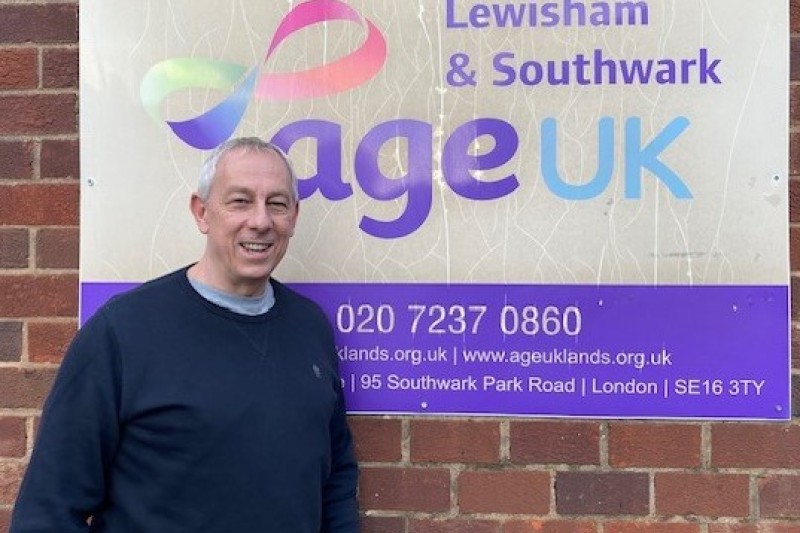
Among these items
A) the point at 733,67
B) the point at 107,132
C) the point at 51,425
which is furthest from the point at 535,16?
the point at 51,425

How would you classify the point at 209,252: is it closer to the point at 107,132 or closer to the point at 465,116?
the point at 107,132

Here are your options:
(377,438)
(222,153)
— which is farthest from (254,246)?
(377,438)

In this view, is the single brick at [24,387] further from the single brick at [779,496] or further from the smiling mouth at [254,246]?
the single brick at [779,496]

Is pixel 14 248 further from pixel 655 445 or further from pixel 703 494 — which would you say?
pixel 703 494

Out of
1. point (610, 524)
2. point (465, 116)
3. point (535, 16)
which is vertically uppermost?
point (535, 16)

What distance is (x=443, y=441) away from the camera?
2.15 m

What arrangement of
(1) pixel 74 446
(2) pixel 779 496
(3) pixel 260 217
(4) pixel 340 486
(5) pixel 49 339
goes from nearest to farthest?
(1) pixel 74 446, (3) pixel 260 217, (4) pixel 340 486, (2) pixel 779 496, (5) pixel 49 339

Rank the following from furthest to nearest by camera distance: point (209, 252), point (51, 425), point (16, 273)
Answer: point (16, 273) → point (209, 252) → point (51, 425)

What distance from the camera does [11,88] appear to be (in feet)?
7.30

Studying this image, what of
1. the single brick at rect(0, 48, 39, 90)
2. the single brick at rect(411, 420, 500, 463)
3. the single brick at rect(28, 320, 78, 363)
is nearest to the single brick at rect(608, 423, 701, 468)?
the single brick at rect(411, 420, 500, 463)

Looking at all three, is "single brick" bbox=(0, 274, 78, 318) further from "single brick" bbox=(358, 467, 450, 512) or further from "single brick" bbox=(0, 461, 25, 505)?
"single brick" bbox=(358, 467, 450, 512)

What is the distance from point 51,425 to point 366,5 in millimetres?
1246

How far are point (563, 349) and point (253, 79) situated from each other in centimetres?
104

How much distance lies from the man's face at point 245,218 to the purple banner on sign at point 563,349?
367mm
